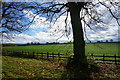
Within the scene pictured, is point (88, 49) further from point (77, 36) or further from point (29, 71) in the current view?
point (29, 71)

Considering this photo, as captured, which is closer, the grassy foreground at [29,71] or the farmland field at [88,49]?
the grassy foreground at [29,71]

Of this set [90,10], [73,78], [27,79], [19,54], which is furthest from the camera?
[19,54]

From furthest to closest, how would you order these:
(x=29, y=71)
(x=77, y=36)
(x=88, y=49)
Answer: (x=88, y=49)
(x=77, y=36)
(x=29, y=71)

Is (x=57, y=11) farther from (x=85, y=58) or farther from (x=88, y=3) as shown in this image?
(x=85, y=58)

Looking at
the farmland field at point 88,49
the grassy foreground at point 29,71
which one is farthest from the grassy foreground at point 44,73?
the farmland field at point 88,49

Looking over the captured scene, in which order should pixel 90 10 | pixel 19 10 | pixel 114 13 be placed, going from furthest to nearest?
pixel 90 10
pixel 114 13
pixel 19 10

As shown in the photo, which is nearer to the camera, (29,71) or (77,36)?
(29,71)

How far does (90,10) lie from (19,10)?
6.58 m

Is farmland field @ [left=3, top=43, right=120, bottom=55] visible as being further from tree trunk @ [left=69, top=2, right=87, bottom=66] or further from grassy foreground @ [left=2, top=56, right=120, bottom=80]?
grassy foreground @ [left=2, top=56, right=120, bottom=80]

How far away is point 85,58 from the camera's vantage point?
8.90 m

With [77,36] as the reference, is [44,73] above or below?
below

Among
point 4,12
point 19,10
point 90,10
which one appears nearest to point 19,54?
point 4,12

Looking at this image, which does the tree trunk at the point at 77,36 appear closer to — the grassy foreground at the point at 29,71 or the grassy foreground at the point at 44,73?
the grassy foreground at the point at 44,73

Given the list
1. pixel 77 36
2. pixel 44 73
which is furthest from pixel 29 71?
pixel 77 36
